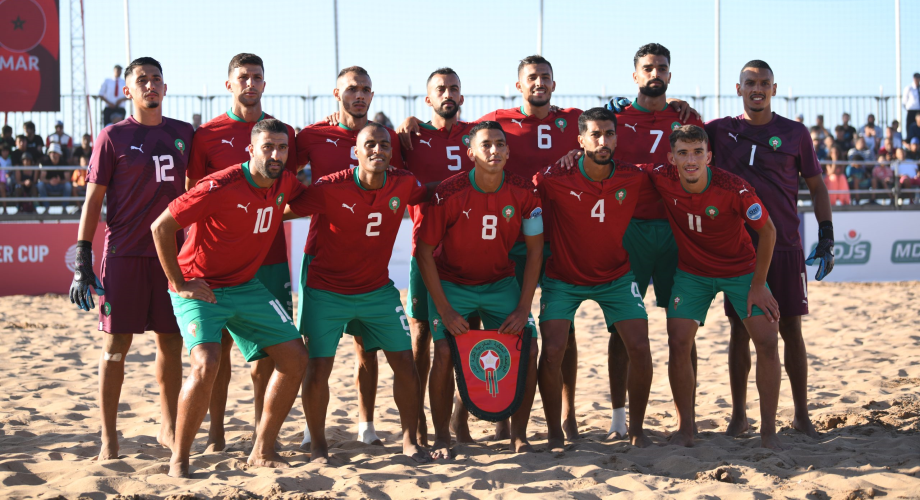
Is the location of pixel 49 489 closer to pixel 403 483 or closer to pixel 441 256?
pixel 403 483

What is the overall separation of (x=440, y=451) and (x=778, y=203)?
2899 mm

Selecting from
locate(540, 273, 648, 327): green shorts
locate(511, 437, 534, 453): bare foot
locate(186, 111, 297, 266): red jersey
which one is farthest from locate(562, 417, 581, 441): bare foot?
locate(186, 111, 297, 266): red jersey

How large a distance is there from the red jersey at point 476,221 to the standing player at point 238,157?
41.1 inches

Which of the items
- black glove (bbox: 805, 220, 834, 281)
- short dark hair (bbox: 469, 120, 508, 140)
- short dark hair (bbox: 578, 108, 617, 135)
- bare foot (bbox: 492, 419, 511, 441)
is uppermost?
short dark hair (bbox: 578, 108, 617, 135)

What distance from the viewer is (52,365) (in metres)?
7.95

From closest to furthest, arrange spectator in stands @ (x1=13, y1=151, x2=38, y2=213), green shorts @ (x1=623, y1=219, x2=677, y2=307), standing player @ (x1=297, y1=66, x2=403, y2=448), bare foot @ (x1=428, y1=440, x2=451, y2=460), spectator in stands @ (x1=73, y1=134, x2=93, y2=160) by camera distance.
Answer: bare foot @ (x1=428, y1=440, x2=451, y2=460) → standing player @ (x1=297, y1=66, x2=403, y2=448) → green shorts @ (x1=623, y1=219, x2=677, y2=307) → spectator in stands @ (x1=13, y1=151, x2=38, y2=213) → spectator in stands @ (x1=73, y1=134, x2=93, y2=160)

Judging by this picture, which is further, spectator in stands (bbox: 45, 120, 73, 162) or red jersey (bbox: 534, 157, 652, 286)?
spectator in stands (bbox: 45, 120, 73, 162)

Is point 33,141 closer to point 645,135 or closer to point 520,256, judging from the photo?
point 520,256

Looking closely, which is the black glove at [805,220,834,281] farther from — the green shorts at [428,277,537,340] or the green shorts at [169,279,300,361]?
the green shorts at [169,279,300,361]

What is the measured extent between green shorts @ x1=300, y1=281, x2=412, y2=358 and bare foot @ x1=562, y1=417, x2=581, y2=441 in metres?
1.32

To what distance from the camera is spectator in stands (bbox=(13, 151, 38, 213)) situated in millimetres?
13820

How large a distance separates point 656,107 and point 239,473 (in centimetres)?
378

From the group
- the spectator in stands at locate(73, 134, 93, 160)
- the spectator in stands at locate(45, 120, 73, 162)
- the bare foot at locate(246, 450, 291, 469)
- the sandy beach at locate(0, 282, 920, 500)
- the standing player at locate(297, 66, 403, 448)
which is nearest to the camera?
the sandy beach at locate(0, 282, 920, 500)

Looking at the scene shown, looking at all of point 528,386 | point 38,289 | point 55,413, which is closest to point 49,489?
point 55,413
